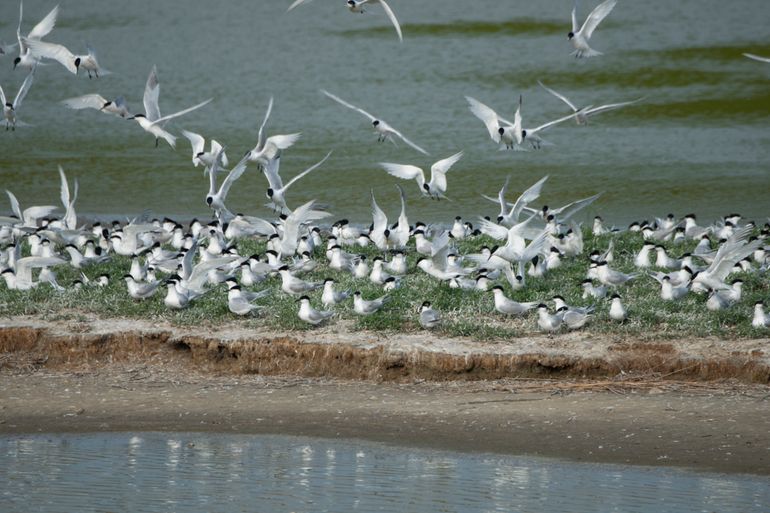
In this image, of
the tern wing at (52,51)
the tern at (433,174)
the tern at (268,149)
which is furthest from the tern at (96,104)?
the tern at (433,174)

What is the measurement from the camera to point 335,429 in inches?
374

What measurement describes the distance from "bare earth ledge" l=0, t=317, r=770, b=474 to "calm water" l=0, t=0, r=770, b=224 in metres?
11.0

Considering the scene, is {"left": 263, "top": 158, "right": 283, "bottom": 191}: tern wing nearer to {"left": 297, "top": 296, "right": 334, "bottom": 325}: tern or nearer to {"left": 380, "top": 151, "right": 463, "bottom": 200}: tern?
{"left": 380, "top": 151, "right": 463, "bottom": 200}: tern

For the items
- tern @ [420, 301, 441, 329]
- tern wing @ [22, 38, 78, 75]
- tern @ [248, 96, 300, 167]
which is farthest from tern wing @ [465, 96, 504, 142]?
tern @ [420, 301, 441, 329]

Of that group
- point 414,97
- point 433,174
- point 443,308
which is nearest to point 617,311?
point 443,308

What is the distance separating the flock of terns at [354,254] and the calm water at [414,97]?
591 cm

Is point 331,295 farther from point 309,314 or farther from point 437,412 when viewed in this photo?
point 437,412

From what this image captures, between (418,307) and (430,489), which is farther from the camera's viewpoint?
(418,307)

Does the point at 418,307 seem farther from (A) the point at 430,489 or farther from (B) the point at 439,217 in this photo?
(B) the point at 439,217

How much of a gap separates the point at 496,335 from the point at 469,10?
25.9 metres

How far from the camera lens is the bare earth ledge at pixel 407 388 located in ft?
29.9

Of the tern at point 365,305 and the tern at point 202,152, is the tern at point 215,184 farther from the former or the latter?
the tern at point 365,305

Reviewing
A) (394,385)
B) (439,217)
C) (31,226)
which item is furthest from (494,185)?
(394,385)

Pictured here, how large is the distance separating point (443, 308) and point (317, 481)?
3.67m
